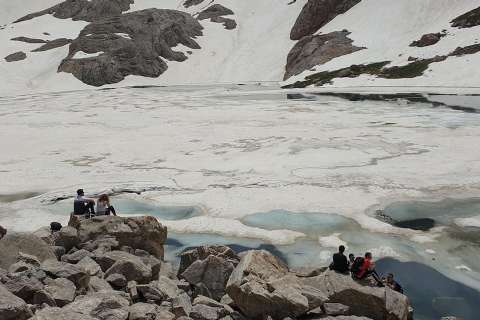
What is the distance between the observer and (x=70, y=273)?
9.73 meters

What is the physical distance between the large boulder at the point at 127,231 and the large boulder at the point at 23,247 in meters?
1.32

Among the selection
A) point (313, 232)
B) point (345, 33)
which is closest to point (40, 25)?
point (345, 33)

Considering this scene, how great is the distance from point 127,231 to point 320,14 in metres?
107

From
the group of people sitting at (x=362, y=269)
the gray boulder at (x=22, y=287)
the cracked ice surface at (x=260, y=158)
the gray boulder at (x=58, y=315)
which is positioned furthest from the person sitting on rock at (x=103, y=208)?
the group of people sitting at (x=362, y=269)

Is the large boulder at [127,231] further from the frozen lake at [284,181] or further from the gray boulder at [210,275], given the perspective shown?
the gray boulder at [210,275]

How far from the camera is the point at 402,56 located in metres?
80.9

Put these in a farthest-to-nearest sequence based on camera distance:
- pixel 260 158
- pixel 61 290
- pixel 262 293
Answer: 1. pixel 260 158
2. pixel 262 293
3. pixel 61 290

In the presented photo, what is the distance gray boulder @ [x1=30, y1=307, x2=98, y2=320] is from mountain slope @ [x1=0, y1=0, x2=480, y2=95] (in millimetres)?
64442

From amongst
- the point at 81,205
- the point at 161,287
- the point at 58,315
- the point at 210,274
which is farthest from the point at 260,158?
the point at 58,315

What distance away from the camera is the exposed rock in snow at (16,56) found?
112m

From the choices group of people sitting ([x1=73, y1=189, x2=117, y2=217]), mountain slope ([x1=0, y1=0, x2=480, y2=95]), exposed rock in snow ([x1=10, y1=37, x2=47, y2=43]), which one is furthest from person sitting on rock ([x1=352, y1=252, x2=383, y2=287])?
exposed rock in snow ([x1=10, y1=37, x2=47, y2=43])

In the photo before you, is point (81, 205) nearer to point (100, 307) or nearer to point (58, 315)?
point (100, 307)

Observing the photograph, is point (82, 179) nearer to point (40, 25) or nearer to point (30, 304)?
point (30, 304)

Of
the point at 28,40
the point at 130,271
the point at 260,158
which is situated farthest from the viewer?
the point at 28,40
